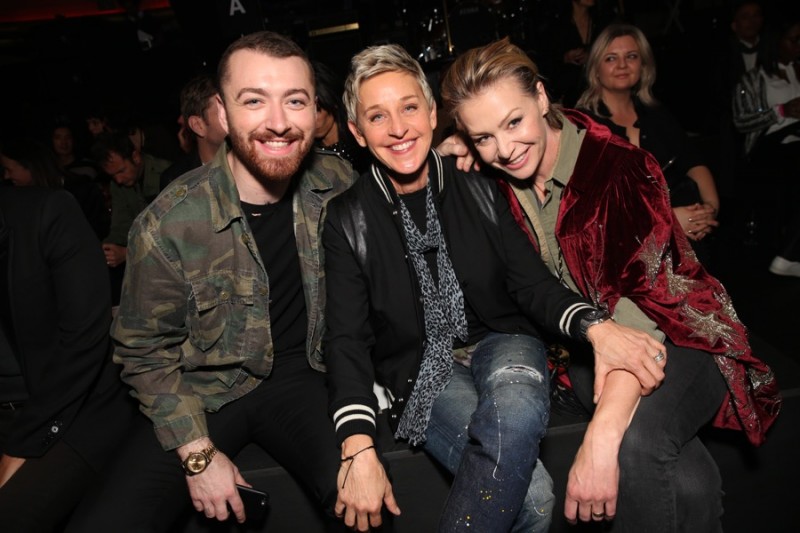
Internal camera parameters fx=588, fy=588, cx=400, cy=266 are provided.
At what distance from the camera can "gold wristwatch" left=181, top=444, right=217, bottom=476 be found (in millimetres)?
1751

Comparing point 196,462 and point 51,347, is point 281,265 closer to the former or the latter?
point 196,462

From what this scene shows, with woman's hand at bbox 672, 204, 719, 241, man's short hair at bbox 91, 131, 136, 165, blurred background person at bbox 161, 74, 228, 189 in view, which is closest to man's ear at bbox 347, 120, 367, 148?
blurred background person at bbox 161, 74, 228, 189

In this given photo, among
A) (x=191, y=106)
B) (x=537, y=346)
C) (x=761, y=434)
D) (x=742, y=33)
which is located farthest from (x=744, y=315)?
(x=191, y=106)

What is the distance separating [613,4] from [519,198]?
3.29 meters

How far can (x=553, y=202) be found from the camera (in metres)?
1.91

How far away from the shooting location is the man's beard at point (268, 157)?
1.87m

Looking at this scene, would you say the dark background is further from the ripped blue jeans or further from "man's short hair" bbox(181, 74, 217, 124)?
the ripped blue jeans

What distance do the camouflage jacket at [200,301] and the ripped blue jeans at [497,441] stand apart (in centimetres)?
54

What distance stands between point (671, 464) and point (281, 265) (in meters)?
1.32

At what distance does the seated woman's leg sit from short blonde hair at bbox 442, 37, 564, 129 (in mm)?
977

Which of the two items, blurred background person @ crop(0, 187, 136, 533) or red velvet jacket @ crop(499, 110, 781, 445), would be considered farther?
blurred background person @ crop(0, 187, 136, 533)

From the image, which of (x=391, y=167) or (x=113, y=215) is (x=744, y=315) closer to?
(x=391, y=167)

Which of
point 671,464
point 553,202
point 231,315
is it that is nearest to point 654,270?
point 553,202

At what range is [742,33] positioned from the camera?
14.4 feet
